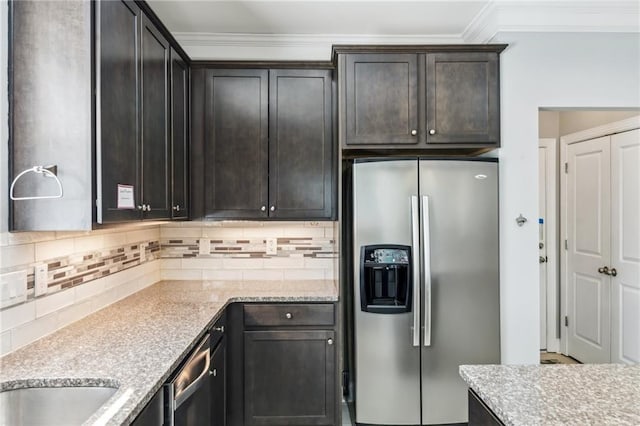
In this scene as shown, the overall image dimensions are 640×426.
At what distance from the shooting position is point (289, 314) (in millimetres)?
2438

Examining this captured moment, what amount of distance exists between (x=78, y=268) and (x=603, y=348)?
393 centimetres

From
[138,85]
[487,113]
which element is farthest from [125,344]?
[487,113]

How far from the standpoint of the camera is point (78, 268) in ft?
6.39

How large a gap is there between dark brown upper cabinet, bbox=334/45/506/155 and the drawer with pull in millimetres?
1004

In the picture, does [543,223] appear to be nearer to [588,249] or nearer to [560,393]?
[588,249]

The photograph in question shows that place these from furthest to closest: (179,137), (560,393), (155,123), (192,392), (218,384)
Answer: (179,137), (218,384), (155,123), (192,392), (560,393)

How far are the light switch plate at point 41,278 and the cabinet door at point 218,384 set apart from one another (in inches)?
31.7

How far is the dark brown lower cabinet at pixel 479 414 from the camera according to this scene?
44.6 inches

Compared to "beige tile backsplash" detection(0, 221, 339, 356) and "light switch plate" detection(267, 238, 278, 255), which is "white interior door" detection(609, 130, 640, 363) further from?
"light switch plate" detection(267, 238, 278, 255)

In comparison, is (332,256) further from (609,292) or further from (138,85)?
(609,292)

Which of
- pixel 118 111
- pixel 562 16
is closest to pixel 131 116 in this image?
pixel 118 111

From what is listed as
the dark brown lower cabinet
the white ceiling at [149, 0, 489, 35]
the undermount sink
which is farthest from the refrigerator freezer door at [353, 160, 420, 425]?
the undermount sink

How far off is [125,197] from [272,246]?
58.9 inches

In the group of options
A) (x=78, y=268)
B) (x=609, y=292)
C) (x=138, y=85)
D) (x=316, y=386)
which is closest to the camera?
(x=138, y=85)
